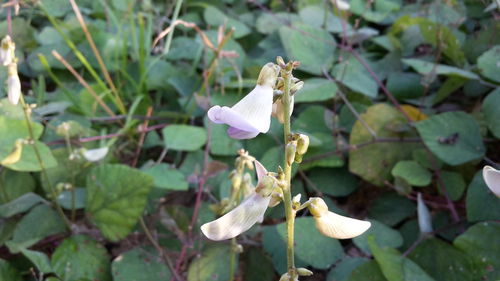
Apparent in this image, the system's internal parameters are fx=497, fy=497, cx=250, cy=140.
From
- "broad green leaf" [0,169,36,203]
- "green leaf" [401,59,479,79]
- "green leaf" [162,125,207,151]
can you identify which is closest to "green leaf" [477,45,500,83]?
"green leaf" [401,59,479,79]

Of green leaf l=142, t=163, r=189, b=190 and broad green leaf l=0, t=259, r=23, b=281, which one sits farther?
green leaf l=142, t=163, r=189, b=190

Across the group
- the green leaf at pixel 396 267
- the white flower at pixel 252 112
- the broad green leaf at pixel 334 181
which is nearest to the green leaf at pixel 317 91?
the broad green leaf at pixel 334 181

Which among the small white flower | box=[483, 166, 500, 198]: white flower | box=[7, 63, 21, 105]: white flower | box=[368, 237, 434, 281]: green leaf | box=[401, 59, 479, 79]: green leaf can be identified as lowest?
box=[368, 237, 434, 281]: green leaf

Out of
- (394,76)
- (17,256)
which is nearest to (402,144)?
(394,76)

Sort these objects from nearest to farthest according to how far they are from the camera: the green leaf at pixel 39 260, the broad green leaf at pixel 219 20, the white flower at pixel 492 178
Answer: the white flower at pixel 492 178
the green leaf at pixel 39 260
the broad green leaf at pixel 219 20

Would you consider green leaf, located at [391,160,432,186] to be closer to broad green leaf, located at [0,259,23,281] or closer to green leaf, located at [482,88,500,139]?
green leaf, located at [482,88,500,139]

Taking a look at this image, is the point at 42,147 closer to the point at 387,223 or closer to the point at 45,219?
the point at 45,219

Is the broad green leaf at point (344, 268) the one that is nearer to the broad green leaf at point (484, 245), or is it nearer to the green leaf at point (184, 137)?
the broad green leaf at point (484, 245)

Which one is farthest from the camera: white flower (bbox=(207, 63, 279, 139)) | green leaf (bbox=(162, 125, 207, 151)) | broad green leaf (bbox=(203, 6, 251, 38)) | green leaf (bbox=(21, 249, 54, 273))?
broad green leaf (bbox=(203, 6, 251, 38))
